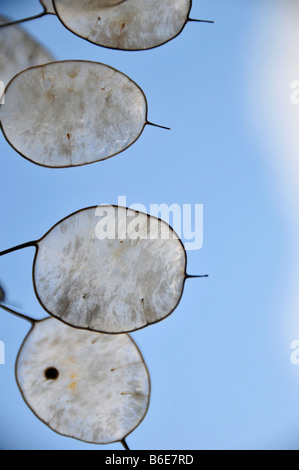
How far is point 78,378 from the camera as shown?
92cm

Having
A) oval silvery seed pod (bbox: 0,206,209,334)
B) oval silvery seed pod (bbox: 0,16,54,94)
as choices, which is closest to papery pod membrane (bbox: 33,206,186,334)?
oval silvery seed pod (bbox: 0,206,209,334)

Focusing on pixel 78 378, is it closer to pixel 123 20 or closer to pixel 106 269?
pixel 106 269

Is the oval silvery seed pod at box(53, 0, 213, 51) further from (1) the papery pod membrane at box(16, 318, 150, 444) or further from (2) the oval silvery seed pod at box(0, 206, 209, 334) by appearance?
(1) the papery pod membrane at box(16, 318, 150, 444)

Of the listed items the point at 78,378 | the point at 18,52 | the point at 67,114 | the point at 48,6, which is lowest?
the point at 78,378

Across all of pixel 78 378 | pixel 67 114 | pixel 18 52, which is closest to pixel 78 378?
pixel 78 378

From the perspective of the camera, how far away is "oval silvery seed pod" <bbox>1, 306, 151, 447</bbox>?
91 centimetres

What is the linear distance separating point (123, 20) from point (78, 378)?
73 cm

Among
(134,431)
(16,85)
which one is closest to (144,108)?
(16,85)

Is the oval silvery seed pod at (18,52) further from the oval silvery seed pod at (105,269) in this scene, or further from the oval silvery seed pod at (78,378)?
the oval silvery seed pod at (78,378)

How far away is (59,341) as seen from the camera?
914 millimetres

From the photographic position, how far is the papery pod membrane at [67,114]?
939 mm

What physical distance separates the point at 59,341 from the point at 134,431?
9.6 inches

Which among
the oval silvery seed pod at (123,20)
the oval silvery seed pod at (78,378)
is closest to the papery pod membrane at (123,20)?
the oval silvery seed pod at (123,20)

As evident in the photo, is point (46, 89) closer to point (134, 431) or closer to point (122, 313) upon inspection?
point (122, 313)
